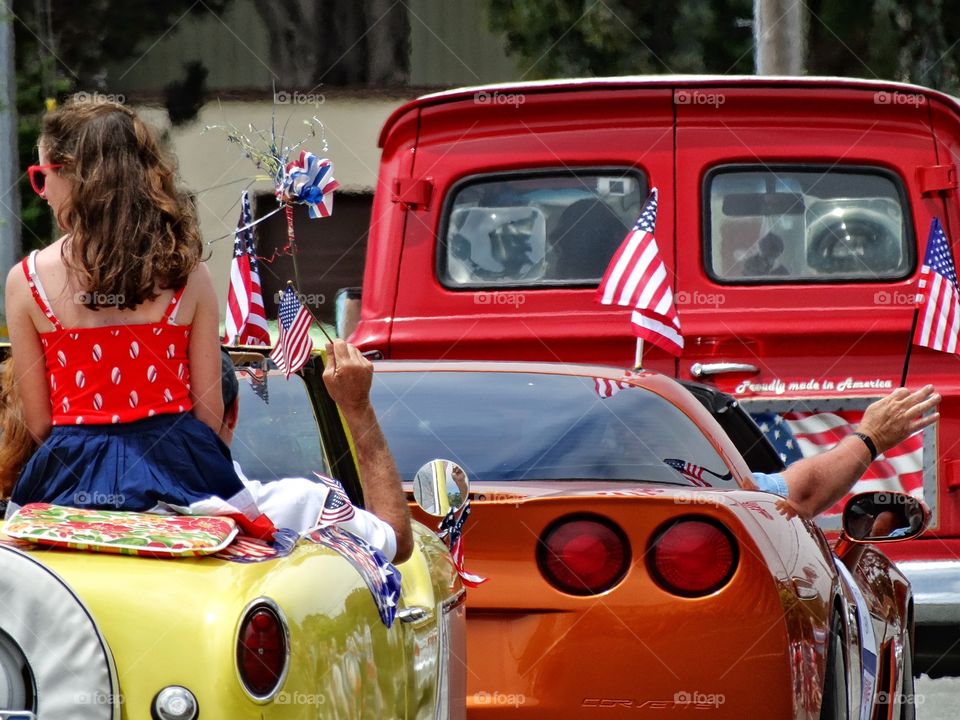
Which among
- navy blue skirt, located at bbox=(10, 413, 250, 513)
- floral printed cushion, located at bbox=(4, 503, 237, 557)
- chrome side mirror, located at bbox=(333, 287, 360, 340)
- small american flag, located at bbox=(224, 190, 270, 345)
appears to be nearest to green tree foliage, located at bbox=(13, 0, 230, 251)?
chrome side mirror, located at bbox=(333, 287, 360, 340)

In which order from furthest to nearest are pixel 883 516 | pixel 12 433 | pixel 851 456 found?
pixel 851 456, pixel 883 516, pixel 12 433

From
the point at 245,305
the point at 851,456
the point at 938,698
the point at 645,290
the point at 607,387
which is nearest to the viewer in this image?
the point at 607,387

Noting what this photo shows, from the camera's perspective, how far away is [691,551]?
14.3 feet

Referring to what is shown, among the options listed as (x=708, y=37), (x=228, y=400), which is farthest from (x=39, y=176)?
(x=708, y=37)

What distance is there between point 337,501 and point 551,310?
455 centimetres

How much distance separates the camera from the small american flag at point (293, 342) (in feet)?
13.3

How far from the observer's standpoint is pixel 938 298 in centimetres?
746

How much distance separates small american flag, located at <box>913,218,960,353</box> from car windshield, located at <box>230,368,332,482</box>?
3.50 m

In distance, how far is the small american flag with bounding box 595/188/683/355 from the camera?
24.0 ft

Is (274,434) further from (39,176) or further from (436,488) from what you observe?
(39,176)

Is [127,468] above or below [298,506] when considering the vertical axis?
above

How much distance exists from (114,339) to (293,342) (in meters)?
0.92

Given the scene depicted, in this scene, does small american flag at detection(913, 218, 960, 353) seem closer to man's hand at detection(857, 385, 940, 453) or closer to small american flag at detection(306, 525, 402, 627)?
man's hand at detection(857, 385, 940, 453)

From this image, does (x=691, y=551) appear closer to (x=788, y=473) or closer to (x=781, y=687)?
(x=781, y=687)
